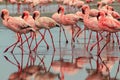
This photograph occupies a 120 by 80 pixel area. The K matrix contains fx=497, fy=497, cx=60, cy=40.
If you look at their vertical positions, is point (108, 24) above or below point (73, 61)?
above

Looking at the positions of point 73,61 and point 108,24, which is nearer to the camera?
point 73,61

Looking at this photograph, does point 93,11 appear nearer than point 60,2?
Yes

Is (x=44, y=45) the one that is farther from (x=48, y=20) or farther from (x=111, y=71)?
(x=111, y=71)

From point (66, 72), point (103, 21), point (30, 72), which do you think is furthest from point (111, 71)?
point (103, 21)

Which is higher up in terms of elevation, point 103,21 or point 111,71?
point 103,21

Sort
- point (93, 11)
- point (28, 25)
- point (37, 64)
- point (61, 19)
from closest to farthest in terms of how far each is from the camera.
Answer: point (37, 64)
point (28, 25)
point (61, 19)
point (93, 11)

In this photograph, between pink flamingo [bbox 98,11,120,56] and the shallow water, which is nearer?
the shallow water

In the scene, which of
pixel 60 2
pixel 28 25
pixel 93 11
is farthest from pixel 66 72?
pixel 60 2

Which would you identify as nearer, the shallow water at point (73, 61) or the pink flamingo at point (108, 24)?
the shallow water at point (73, 61)

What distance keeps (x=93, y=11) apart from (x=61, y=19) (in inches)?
136

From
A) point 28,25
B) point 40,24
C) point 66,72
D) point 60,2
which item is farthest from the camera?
point 60,2

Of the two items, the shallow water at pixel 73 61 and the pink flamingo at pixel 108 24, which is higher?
the pink flamingo at pixel 108 24

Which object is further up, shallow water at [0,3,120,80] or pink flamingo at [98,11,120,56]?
pink flamingo at [98,11,120,56]

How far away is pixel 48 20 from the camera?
15.0 meters
